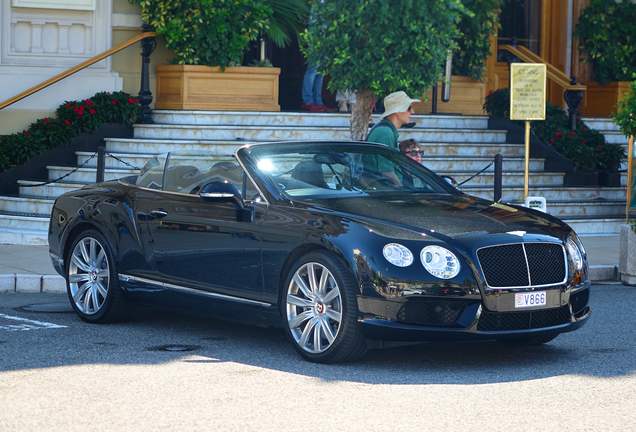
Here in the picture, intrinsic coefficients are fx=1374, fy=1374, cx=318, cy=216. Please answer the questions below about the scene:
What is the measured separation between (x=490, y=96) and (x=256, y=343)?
38.3ft

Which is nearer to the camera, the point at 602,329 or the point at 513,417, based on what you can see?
the point at 513,417

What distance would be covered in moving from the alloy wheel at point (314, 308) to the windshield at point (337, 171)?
75 cm

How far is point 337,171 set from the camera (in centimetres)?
986

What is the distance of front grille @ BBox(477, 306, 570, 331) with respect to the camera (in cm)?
857

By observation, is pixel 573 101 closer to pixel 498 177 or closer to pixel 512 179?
pixel 512 179

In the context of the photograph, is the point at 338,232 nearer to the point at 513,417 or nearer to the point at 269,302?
the point at 269,302

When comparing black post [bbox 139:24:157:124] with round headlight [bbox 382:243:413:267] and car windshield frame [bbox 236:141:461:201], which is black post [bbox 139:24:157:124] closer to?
car windshield frame [bbox 236:141:461:201]

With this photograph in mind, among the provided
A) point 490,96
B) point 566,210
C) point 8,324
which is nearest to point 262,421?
point 8,324

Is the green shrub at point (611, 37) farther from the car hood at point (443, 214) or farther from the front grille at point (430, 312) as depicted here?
the front grille at point (430, 312)

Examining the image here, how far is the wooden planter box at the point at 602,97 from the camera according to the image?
888 inches

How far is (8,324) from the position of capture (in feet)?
34.3

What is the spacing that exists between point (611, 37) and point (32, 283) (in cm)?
1282

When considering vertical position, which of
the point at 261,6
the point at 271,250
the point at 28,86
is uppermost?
the point at 261,6

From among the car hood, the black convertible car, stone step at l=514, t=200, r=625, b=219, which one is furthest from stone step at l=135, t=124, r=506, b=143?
the car hood
